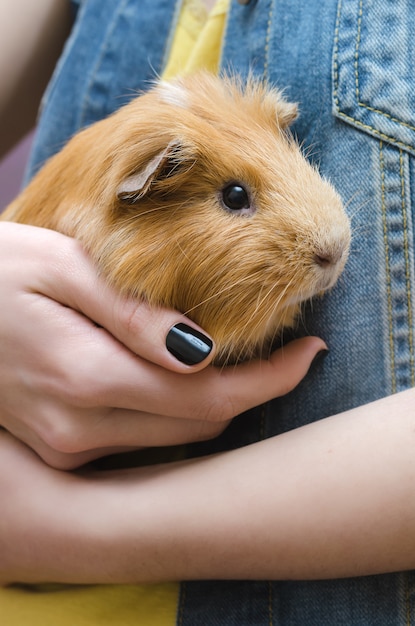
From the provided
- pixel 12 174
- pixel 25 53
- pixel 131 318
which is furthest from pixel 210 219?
pixel 12 174

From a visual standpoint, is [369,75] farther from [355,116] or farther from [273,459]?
[273,459]

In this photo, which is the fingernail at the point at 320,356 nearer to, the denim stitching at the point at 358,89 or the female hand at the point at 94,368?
the female hand at the point at 94,368

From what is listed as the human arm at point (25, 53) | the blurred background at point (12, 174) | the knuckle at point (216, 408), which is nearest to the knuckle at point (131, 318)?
the knuckle at point (216, 408)

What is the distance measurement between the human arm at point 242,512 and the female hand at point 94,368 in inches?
2.8

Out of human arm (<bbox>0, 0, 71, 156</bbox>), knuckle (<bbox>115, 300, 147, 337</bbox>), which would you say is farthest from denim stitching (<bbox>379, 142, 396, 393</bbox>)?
human arm (<bbox>0, 0, 71, 156</bbox>)

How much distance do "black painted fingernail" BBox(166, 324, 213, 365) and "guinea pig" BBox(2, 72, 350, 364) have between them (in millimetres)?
42

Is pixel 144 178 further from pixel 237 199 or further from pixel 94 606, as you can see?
pixel 94 606

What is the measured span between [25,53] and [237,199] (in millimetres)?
927

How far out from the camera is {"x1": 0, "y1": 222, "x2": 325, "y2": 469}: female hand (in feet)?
2.64

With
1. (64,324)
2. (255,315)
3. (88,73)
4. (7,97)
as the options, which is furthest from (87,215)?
(7,97)

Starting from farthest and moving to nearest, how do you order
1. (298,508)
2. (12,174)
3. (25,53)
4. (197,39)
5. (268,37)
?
(12,174) < (25,53) < (197,39) < (268,37) < (298,508)

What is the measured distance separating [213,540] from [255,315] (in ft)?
1.04

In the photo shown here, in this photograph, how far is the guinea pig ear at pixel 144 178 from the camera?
30.0 inches

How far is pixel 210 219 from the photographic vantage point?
0.81m
